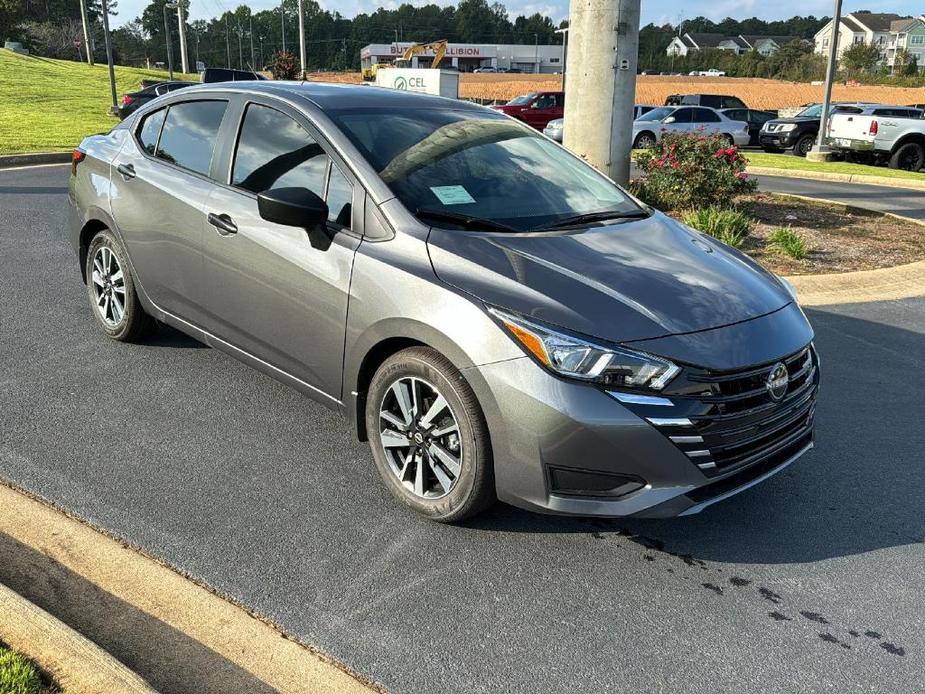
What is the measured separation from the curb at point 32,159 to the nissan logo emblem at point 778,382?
15267 mm

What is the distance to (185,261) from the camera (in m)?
4.60

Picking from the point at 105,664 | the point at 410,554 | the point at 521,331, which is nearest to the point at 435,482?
the point at 410,554

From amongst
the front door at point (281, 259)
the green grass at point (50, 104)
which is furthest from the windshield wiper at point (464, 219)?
the green grass at point (50, 104)

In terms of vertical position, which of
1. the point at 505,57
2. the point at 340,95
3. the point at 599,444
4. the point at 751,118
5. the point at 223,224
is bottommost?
the point at 599,444

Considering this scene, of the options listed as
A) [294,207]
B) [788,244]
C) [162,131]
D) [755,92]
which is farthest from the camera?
[755,92]

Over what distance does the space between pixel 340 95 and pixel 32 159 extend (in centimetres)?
1357

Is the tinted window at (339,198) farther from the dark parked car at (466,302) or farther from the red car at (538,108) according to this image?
the red car at (538,108)

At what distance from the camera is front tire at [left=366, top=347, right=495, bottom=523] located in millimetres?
3248

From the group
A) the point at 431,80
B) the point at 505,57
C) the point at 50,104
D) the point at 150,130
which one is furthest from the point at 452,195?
the point at 505,57

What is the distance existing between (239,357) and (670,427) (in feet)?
7.90

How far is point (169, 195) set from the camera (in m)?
4.70

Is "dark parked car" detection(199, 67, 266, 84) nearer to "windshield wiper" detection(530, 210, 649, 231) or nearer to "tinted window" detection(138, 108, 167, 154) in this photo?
"tinted window" detection(138, 108, 167, 154)

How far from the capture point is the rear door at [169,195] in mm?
4559

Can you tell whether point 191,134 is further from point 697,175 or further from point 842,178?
point 842,178
